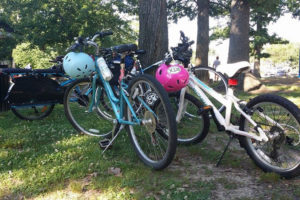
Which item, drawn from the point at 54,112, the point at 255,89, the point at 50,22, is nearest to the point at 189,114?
the point at 54,112

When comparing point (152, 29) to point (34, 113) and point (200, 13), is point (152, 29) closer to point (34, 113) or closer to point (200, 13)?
point (34, 113)

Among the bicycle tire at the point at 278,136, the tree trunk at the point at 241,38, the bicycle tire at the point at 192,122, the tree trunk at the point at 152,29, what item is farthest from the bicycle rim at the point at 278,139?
the tree trunk at the point at 241,38

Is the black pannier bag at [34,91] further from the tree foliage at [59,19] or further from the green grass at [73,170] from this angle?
the tree foliage at [59,19]

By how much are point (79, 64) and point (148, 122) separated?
1.49 metres

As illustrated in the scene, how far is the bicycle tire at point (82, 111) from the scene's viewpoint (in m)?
4.47

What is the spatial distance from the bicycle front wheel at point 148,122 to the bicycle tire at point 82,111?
0.83 metres

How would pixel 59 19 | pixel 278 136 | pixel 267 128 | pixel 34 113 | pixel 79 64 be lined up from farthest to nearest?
pixel 59 19, pixel 34 113, pixel 79 64, pixel 267 128, pixel 278 136

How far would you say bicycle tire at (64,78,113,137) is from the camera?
4473mm

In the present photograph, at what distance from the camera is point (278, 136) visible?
2.87 metres

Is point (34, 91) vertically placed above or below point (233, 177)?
above

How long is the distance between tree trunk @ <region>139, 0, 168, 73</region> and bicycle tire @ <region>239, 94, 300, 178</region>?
2532 millimetres

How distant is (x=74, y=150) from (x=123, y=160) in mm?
752

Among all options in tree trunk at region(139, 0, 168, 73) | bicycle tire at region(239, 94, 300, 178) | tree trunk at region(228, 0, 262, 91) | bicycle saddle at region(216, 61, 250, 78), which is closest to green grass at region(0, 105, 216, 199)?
bicycle tire at region(239, 94, 300, 178)

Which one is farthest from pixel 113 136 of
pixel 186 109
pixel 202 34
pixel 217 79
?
pixel 202 34
